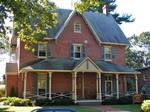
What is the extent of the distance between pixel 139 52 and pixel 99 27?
33.8 metres

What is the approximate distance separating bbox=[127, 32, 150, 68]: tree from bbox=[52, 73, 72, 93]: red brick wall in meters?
36.0

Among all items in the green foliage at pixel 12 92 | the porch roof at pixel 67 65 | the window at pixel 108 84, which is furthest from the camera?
the window at pixel 108 84

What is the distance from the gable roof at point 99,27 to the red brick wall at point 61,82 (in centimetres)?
435

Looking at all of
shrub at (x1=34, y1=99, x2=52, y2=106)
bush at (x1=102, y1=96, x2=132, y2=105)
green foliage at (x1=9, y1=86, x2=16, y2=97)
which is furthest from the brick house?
shrub at (x1=34, y1=99, x2=52, y2=106)

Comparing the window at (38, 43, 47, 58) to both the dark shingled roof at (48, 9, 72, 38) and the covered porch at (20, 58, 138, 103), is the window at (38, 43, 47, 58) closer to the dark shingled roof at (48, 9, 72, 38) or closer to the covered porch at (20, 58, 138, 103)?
the dark shingled roof at (48, 9, 72, 38)

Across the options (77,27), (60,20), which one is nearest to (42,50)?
(60,20)

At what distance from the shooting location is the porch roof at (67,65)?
34.3m

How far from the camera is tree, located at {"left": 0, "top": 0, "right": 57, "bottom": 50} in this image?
21.2 m

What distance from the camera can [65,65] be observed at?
118 ft

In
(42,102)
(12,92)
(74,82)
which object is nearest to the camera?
(42,102)

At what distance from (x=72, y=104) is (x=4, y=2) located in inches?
625

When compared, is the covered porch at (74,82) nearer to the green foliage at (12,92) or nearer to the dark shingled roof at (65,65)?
the dark shingled roof at (65,65)

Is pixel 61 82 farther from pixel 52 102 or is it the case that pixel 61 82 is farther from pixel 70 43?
pixel 70 43

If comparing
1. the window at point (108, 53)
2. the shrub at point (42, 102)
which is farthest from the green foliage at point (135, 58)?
the shrub at point (42, 102)
